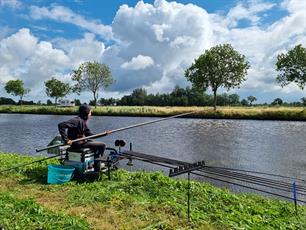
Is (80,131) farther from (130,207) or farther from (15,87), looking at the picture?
(15,87)

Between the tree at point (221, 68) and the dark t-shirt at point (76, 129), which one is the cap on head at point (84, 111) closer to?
the dark t-shirt at point (76, 129)

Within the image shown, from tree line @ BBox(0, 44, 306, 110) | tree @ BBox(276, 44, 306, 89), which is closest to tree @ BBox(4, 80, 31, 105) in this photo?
tree line @ BBox(0, 44, 306, 110)

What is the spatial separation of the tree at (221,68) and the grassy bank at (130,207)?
168 feet

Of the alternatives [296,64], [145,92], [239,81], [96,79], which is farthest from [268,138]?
[145,92]

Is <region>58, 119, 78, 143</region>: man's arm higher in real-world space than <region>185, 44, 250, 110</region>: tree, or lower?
lower

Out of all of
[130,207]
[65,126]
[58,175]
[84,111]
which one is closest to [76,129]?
[65,126]

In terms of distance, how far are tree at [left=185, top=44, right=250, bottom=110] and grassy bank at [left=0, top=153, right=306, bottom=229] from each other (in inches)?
2010

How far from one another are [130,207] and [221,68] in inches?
2134

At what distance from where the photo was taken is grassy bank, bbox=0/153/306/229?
19.7 ft

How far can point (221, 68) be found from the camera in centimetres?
5862

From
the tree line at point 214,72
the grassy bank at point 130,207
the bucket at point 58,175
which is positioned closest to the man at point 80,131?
the bucket at point 58,175

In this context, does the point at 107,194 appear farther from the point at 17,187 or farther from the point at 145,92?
the point at 145,92

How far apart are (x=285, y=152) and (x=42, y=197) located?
48.5 ft

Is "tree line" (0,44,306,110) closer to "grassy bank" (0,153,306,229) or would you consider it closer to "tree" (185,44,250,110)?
"tree" (185,44,250,110)
